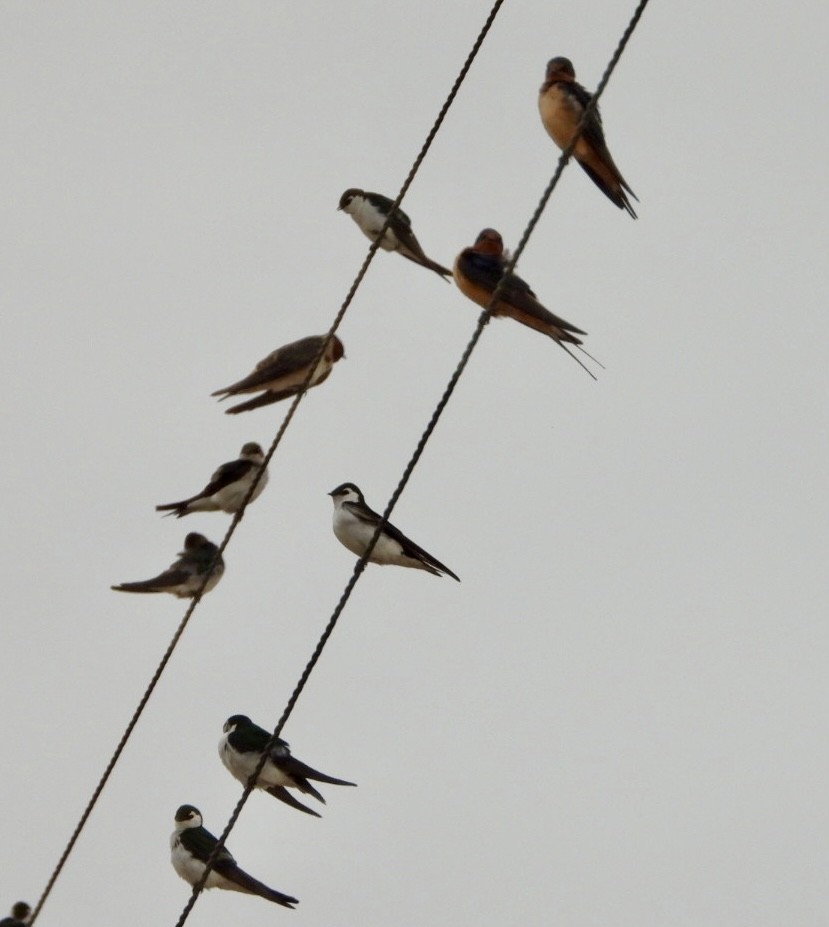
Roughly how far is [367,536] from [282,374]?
1406 mm

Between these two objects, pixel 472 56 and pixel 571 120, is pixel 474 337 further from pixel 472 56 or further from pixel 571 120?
pixel 571 120

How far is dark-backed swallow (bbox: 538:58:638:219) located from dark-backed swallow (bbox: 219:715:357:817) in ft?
8.49

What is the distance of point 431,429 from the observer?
15.4ft

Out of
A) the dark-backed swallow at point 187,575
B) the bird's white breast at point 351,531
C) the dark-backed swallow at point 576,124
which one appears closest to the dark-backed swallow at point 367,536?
the bird's white breast at point 351,531

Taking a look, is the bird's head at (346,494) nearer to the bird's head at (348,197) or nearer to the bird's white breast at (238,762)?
the bird's white breast at (238,762)

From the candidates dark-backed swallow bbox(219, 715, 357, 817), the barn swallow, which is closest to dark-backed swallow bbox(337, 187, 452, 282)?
the barn swallow

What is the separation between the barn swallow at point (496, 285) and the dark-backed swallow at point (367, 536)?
98 cm

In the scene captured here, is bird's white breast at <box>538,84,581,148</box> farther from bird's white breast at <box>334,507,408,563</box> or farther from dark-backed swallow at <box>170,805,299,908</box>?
dark-backed swallow at <box>170,805,299,908</box>

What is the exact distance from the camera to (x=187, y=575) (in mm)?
8352

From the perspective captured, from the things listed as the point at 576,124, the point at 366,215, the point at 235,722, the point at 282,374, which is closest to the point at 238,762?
the point at 235,722

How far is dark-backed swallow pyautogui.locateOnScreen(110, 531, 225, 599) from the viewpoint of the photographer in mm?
8172

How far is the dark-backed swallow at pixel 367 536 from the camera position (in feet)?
23.3

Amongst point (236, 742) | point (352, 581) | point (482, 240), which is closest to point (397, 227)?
point (482, 240)

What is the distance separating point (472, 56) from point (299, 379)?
390cm
